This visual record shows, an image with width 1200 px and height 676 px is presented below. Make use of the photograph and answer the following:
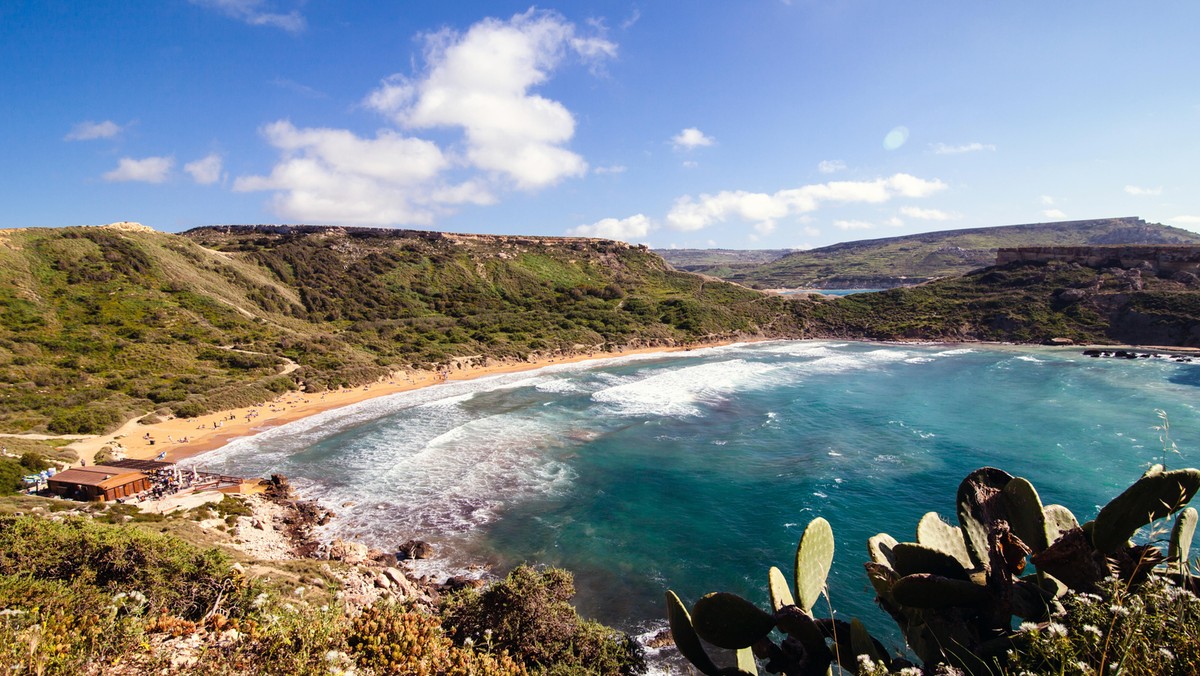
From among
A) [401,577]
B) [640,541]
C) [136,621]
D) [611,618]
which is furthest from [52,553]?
[640,541]

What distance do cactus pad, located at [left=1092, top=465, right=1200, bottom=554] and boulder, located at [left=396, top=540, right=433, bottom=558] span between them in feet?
54.0

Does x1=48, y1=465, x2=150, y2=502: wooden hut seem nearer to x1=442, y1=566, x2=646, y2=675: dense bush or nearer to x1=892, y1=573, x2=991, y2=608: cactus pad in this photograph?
x1=442, y1=566, x2=646, y2=675: dense bush

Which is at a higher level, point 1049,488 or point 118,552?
point 118,552

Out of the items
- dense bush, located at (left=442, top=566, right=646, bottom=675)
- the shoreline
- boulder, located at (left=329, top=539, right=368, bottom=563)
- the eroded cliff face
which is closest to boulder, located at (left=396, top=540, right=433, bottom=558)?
boulder, located at (left=329, top=539, right=368, bottom=563)

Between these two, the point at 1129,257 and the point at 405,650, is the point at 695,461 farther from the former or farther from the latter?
the point at 1129,257

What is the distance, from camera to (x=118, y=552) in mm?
9484

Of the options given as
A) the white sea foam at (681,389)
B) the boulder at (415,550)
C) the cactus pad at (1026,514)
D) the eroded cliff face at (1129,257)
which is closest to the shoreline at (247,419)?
the white sea foam at (681,389)

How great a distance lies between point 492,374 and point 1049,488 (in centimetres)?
3938

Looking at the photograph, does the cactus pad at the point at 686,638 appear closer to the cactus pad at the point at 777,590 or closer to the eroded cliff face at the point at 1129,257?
the cactus pad at the point at 777,590

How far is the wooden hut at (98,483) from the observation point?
18234 millimetres

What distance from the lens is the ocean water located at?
16.2 m

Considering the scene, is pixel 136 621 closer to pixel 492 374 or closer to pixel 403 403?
pixel 403 403

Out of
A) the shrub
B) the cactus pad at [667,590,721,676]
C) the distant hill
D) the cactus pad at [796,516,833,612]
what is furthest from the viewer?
the distant hill

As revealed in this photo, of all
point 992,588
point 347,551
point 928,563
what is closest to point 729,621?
point 928,563
